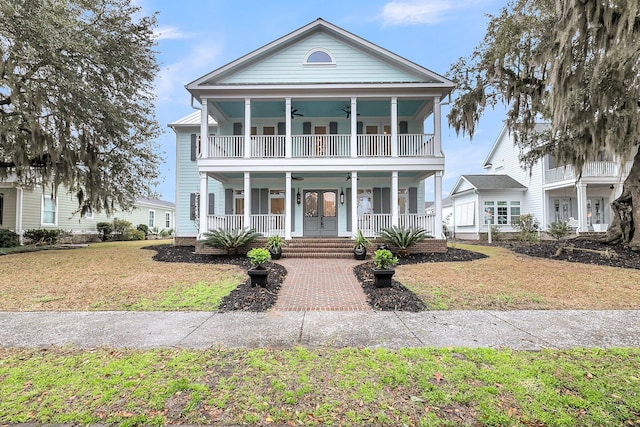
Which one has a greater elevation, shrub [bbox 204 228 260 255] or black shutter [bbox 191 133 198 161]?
black shutter [bbox 191 133 198 161]

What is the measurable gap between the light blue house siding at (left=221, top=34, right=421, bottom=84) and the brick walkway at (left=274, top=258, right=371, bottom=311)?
8362mm

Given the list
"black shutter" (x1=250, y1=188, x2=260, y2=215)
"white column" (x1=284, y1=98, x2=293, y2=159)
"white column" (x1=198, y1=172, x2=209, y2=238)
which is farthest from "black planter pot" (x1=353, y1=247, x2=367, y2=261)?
"black shutter" (x1=250, y1=188, x2=260, y2=215)

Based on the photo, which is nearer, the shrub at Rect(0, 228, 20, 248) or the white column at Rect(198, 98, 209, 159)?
the white column at Rect(198, 98, 209, 159)

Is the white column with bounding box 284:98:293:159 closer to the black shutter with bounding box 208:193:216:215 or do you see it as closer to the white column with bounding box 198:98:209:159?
the white column with bounding box 198:98:209:159

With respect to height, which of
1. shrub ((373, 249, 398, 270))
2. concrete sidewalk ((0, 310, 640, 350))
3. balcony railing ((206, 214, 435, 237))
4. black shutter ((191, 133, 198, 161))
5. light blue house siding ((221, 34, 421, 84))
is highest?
light blue house siding ((221, 34, 421, 84))

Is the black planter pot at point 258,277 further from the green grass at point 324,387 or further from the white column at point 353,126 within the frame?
the white column at point 353,126

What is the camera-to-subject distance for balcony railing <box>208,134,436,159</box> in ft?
45.0

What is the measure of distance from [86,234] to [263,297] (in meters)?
22.2

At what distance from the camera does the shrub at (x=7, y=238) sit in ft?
53.9

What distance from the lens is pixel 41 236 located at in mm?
18328

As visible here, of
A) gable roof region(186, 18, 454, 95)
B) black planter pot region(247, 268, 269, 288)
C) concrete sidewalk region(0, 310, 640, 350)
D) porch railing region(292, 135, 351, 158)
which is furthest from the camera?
porch railing region(292, 135, 351, 158)

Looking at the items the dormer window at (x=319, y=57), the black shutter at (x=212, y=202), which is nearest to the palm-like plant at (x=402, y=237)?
the dormer window at (x=319, y=57)

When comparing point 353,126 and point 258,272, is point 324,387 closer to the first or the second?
point 258,272

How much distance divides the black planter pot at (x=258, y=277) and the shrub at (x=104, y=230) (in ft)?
70.7
